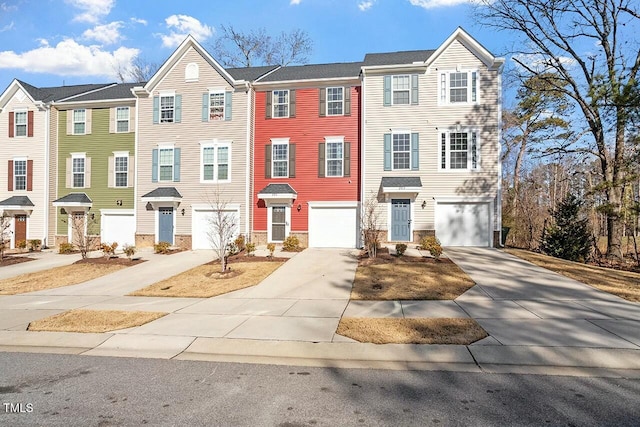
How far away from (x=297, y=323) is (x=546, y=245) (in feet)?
50.5

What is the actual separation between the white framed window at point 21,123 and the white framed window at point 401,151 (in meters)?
22.0

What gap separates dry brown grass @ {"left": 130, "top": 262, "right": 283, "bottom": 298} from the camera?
10.5 metres

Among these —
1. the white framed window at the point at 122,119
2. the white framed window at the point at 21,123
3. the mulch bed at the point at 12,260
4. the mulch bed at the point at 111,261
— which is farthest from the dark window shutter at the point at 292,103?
the white framed window at the point at 21,123

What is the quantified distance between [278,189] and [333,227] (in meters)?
3.49

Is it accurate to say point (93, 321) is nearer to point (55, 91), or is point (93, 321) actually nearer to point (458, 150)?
point (458, 150)

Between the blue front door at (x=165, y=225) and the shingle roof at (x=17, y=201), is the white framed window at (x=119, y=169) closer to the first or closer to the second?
the blue front door at (x=165, y=225)

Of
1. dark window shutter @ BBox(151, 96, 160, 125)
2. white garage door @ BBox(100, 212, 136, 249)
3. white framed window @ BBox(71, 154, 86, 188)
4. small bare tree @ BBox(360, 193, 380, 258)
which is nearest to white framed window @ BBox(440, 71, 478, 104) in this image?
small bare tree @ BBox(360, 193, 380, 258)

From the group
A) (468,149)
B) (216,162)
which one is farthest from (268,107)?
Result: (468,149)

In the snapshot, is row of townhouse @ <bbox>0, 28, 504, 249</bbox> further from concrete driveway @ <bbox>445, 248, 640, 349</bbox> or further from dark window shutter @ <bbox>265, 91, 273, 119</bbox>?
concrete driveway @ <bbox>445, 248, 640, 349</bbox>

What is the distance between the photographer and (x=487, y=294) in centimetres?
929

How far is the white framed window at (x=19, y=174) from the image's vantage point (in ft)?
72.3

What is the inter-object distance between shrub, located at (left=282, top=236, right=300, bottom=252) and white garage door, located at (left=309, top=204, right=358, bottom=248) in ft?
5.54

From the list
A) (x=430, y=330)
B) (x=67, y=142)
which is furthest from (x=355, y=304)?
(x=67, y=142)

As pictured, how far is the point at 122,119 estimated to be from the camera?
21.3 m
